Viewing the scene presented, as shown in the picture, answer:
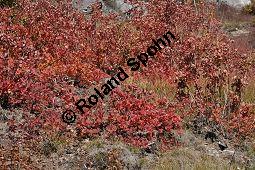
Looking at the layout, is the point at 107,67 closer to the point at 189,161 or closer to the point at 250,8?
the point at 189,161

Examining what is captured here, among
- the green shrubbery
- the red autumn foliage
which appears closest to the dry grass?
the red autumn foliage

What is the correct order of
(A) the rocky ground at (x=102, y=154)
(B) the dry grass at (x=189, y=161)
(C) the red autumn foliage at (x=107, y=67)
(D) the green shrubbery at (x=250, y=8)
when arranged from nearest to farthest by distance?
(A) the rocky ground at (x=102, y=154), (B) the dry grass at (x=189, y=161), (C) the red autumn foliage at (x=107, y=67), (D) the green shrubbery at (x=250, y=8)

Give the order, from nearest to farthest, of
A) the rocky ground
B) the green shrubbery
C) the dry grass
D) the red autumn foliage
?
the rocky ground, the dry grass, the red autumn foliage, the green shrubbery

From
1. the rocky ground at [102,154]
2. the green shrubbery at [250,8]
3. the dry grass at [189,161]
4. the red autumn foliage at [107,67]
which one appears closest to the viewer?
the rocky ground at [102,154]

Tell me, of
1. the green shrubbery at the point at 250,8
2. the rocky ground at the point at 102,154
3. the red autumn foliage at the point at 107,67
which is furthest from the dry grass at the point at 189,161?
the green shrubbery at the point at 250,8

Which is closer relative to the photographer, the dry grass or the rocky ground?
the rocky ground

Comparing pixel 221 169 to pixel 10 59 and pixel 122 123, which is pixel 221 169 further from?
pixel 10 59

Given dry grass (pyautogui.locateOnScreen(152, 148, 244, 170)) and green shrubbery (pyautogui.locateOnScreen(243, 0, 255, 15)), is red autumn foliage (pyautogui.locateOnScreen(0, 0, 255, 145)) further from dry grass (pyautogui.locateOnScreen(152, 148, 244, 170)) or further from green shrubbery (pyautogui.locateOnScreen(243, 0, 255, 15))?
green shrubbery (pyautogui.locateOnScreen(243, 0, 255, 15))

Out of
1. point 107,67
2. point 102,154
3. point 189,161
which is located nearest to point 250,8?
point 107,67

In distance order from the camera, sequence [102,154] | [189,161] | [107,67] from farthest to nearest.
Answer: [107,67] → [189,161] → [102,154]

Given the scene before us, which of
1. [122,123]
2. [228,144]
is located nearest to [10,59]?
[122,123]

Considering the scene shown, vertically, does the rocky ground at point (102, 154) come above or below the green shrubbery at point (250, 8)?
below

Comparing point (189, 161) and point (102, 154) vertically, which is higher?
point (189, 161)

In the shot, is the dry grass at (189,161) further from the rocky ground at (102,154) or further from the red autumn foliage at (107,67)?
the red autumn foliage at (107,67)
